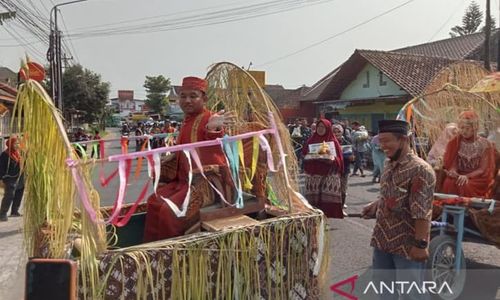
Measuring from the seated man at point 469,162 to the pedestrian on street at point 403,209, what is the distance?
6.41 ft

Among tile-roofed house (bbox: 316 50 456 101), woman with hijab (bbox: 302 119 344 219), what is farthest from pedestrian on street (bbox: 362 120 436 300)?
tile-roofed house (bbox: 316 50 456 101)

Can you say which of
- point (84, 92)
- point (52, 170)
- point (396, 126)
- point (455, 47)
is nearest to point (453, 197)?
point (396, 126)

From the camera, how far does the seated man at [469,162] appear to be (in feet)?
15.9

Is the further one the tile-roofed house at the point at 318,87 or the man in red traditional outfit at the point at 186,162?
the tile-roofed house at the point at 318,87

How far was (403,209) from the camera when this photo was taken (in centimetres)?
319

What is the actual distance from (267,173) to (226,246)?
1.11 meters

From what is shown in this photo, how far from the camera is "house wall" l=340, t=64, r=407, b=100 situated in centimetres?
2032

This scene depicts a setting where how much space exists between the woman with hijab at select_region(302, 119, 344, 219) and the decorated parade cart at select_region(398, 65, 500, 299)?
4.10ft

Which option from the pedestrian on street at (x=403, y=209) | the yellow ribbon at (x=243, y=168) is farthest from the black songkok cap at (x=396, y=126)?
the yellow ribbon at (x=243, y=168)

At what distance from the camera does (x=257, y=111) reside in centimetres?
414

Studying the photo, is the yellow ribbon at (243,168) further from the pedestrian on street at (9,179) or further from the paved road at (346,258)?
the pedestrian on street at (9,179)

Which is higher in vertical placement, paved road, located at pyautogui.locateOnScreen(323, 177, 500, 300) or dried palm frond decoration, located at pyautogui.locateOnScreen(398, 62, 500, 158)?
dried palm frond decoration, located at pyautogui.locateOnScreen(398, 62, 500, 158)

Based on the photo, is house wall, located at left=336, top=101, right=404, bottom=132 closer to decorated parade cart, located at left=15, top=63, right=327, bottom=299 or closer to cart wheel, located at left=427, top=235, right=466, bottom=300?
cart wheel, located at left=427, top=235, right=466, bottom=300

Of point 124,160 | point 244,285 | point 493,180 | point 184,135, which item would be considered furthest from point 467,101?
point 124,160
